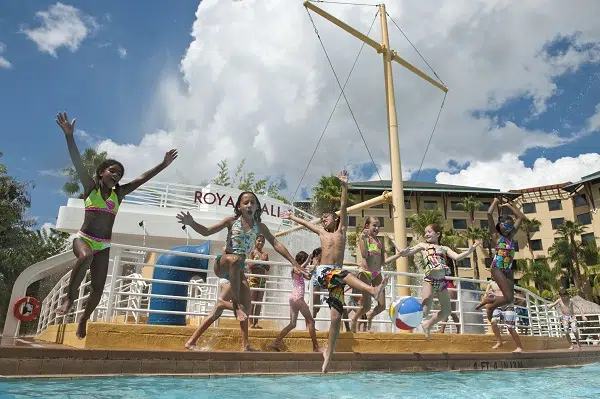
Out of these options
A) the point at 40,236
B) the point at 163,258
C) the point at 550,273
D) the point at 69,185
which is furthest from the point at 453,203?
the point at 163,258

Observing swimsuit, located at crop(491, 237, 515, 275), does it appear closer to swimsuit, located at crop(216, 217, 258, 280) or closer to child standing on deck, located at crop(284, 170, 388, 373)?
child standing on deck, located at crop(284, 170, 388, 373)

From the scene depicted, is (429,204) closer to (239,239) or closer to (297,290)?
(297,290)

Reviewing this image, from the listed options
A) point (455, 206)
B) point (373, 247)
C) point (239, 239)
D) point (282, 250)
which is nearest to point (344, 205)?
point (282, 250)

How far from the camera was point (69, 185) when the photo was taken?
116 ft

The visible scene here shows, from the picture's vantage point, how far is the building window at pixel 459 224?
5144 cm

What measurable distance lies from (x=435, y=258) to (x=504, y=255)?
1379 millimetres

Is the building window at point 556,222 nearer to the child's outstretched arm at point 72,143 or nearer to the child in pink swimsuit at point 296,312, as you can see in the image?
the child in pink swimsuit at point 296,312

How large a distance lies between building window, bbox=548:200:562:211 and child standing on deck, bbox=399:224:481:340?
52096mm

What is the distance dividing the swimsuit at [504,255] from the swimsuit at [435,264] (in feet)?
3.52

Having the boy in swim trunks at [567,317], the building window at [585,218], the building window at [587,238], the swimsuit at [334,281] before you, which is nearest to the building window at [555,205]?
the building window at [585,218]

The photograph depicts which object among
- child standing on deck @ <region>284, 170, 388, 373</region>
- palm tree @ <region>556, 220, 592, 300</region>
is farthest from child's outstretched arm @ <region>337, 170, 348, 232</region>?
palm tree @ <region>556, 220, 592, 300</region>

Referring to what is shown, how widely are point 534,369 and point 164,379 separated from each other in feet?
20.8

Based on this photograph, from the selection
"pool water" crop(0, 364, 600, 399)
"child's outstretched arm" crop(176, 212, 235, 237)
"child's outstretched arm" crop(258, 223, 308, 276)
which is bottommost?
"pool water" crop(0, 364, 600, 399)

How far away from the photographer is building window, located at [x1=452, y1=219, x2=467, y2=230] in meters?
51.4
